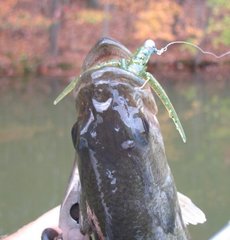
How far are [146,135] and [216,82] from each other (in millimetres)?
13533

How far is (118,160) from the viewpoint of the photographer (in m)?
1.27

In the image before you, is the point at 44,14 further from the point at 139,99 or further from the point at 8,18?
the point at 139,99

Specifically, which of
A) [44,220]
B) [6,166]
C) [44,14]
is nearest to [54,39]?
[44,14]

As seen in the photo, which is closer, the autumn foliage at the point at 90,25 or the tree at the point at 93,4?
the autumn foliage at the point at 90,25

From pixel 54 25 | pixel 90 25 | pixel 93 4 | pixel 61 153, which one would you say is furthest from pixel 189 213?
pixel 93 4

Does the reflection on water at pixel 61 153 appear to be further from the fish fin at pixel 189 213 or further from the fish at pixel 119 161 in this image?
the fish at pixel 119 161

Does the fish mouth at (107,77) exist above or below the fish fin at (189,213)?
above

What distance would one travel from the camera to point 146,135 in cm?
130

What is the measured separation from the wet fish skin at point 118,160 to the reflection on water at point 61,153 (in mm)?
4504

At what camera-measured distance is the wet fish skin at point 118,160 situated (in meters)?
1.27

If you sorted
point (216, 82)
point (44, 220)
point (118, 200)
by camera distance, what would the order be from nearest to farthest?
point (118, 200) → point (44, 220) → point (216, 82)

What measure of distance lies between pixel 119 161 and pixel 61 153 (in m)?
7.39

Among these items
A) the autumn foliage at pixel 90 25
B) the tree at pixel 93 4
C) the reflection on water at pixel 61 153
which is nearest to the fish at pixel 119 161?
the reflection on water at pixel 61 153

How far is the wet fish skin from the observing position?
4.15ft
